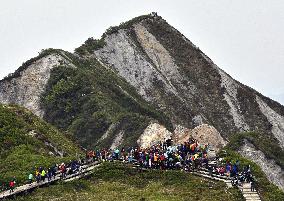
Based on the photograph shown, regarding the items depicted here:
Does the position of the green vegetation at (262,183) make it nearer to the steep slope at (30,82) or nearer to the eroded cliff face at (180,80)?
the eroded cliff face at (180,80)

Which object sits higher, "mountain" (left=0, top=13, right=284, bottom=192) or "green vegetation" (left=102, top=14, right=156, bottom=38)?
"green vegetation" (left=102, top=14, right=156, bottom=38)

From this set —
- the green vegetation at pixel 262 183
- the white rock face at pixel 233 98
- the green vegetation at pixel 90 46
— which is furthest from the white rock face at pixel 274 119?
the green vegetation at pixel 262 183

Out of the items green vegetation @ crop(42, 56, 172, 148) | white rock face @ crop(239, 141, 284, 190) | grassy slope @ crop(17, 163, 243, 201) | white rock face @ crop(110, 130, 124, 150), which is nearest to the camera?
grassy slope @ crop(17, 163, 243, 201)

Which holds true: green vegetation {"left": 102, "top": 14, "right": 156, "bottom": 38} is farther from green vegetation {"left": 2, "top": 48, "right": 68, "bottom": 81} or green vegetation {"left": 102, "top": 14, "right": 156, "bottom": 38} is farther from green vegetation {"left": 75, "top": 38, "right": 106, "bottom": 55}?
green vegetation {"left": 2, "top": 48, "right": 68, "bottom": 81}

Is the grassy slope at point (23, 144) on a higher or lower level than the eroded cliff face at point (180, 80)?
lower

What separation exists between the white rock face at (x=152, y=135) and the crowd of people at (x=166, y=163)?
91.0 feet

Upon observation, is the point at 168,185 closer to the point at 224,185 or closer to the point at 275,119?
the point at 224,185

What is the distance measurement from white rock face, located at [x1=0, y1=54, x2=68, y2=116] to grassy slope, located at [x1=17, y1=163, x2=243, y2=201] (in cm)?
6077

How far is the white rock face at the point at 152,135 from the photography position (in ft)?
279

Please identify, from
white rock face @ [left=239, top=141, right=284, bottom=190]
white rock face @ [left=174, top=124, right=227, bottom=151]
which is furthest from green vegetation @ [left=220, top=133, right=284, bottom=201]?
white rock face @ [left=239, top=141, right=284, bottom=190]

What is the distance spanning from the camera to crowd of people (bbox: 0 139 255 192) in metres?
50.8

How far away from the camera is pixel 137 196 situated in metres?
47.9

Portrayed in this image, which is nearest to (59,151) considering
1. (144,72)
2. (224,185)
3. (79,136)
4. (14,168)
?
(14,168)

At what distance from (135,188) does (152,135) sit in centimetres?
3772
